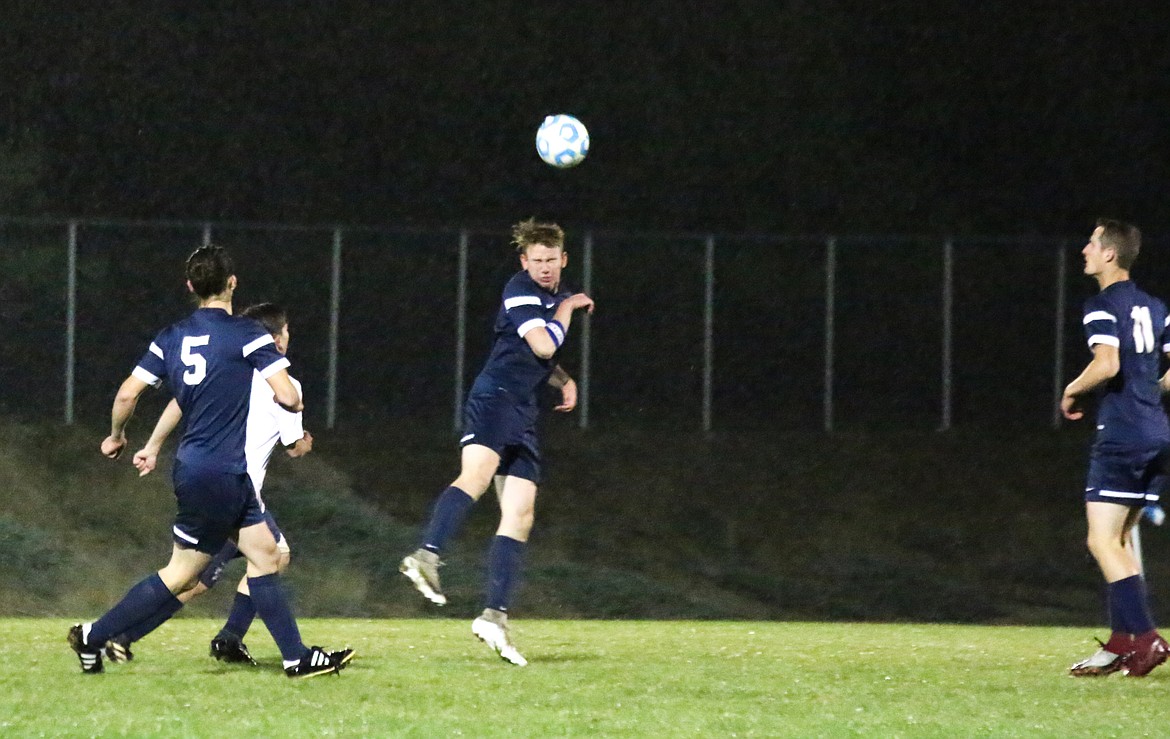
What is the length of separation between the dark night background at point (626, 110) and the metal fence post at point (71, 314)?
530 cm

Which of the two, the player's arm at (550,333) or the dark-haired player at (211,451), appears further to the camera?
the player's arm at (550,333)

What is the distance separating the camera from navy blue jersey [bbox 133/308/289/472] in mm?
7355

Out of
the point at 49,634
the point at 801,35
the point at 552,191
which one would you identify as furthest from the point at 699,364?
the point at 49,634

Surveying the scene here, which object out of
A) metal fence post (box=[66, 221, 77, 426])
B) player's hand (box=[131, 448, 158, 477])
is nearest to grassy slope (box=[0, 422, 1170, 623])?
metal fence post (box=[66, 221, 77, 426])

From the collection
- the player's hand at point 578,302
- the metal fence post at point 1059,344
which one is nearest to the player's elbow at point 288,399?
the player's hand at point 578,302

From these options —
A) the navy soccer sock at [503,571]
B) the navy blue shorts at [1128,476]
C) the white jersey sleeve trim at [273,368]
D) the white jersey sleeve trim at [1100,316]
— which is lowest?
the navy soccer sock at [503,571]

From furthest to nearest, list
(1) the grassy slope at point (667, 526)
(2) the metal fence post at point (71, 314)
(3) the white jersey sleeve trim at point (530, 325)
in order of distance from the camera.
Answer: (2) the metal fence post at point (71, 314) → (1) the grassy slope at point (667, 526) → (3) the white jersey sleeve trim at point (530, 325)

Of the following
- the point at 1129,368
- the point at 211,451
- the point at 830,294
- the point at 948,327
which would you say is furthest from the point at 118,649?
the point at 948,327

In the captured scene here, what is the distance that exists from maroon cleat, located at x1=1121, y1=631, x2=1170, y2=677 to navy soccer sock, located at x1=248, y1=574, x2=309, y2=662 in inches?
140

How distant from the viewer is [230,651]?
27.1 feet

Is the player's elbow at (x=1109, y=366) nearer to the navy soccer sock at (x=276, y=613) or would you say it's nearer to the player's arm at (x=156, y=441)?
the navy soccer sock at (x=276, y=613)

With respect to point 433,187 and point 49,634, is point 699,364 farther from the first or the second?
point 49,634

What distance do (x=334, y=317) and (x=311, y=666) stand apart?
1384cm

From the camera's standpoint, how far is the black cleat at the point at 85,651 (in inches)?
301
